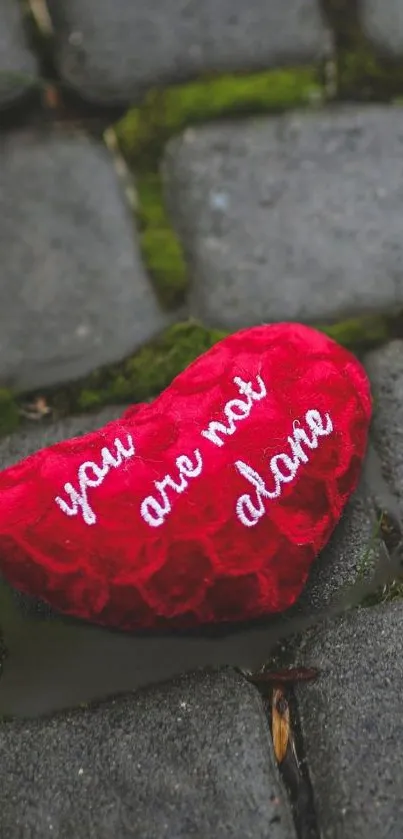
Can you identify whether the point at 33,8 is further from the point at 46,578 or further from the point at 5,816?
the point at 5,816

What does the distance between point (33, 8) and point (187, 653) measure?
99 cm

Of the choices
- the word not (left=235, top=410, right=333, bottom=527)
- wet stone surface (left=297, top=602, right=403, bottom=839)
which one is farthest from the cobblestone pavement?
the word not (left=235, top=410, right=333, bottom=527)

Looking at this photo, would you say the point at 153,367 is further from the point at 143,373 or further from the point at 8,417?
the point at 8,417

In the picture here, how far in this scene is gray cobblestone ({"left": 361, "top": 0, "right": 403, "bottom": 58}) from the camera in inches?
51.7

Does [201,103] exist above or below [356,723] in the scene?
above

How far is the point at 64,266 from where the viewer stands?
1189mm

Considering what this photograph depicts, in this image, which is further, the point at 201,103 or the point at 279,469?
the point at 201,103

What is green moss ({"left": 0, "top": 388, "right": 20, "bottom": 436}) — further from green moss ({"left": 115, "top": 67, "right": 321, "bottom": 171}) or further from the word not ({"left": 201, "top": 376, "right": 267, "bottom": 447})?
green moss ({"left": 115, "top": 67, "right": 321, "bottom": 171})

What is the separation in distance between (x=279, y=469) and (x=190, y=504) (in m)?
0.10

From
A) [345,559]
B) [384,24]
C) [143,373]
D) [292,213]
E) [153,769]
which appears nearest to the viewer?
[153,769]

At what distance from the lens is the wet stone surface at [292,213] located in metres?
1.17

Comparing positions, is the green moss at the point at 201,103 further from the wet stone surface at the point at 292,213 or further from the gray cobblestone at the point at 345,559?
the gray cobblestone at the point at 345,559

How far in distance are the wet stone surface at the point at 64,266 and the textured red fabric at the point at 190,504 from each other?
0.21m

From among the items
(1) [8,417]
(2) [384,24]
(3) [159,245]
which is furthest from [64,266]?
(2) [384,24]
